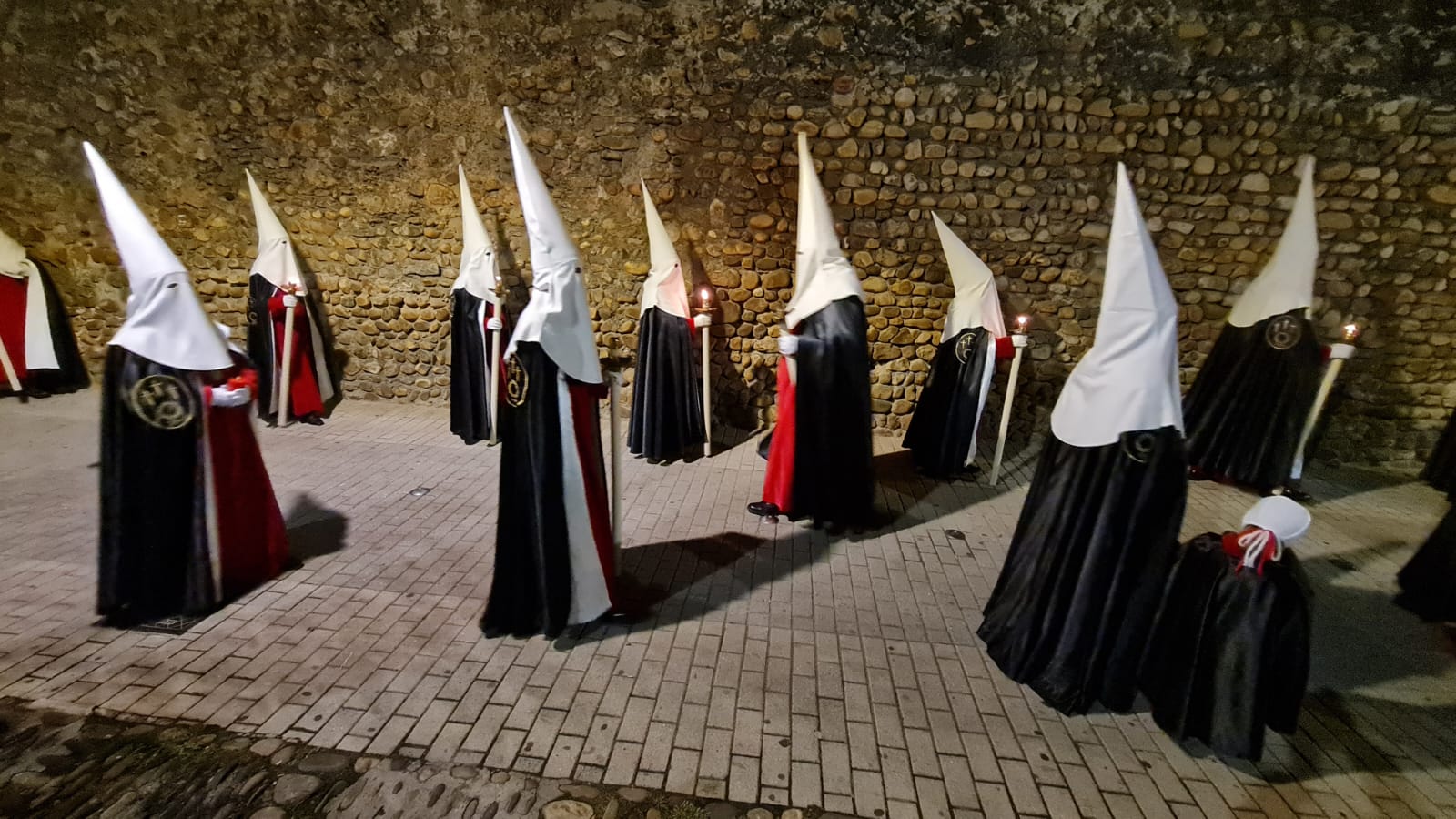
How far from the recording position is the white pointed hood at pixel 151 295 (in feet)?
9.66

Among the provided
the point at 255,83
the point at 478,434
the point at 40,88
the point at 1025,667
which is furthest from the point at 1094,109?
the point at 40,88

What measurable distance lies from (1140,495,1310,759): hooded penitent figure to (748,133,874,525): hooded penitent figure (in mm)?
2216

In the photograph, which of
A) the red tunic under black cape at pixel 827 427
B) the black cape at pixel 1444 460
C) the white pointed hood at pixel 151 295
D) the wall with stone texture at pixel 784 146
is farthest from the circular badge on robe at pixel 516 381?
the black cape at pixel 1444 460

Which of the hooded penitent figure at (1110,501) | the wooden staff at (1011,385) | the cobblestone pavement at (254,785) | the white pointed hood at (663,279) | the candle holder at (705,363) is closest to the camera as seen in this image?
the cobblestone pavement at (254,785)

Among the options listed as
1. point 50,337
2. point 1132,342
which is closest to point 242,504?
point 1132,342

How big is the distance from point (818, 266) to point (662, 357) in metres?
2.09

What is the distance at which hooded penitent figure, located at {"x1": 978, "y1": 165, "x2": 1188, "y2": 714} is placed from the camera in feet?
8.66

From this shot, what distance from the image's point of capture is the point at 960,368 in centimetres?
586

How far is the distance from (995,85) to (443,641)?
690 cm

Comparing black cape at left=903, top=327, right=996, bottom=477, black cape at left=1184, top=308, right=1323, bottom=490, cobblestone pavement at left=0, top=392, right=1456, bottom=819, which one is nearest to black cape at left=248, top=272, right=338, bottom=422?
cobblestone pavement at left=0, top=392, right=1456, bottom=819

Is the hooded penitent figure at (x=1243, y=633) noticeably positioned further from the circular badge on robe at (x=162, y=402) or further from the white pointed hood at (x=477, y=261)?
the white pointed hood at (x=477, y=261)

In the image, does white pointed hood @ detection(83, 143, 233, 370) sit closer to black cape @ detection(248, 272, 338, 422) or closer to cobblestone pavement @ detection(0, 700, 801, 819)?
cobblestone pavement @ detection(0, 700, 801, 819)

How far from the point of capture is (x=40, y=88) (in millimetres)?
7102

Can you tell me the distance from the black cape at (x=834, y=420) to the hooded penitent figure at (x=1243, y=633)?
220 centimetres
